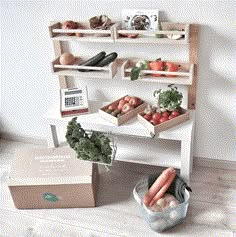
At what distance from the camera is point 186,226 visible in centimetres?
178

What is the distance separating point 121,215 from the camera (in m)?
1.88

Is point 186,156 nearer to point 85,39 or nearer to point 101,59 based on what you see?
point 101,59

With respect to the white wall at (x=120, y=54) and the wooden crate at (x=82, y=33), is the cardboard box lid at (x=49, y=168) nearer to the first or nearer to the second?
the white wall at (x=120, y=54)

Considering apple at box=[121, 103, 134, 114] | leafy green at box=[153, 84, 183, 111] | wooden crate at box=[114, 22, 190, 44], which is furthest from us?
apple at box=[121, 103, 134, 114]

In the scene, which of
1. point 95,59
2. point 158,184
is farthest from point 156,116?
point 95,59

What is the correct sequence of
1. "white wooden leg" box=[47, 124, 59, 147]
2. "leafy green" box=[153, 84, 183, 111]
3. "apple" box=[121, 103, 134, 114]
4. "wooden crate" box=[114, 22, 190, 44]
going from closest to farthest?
"wooden crate" box=[114, 22, 190, 44]
"leafy green" box=[153, 84, 183, 111]
"apple" box=[121, 103, 134, 114]
"white wooden leg" box=[47, 124, 59, 147]

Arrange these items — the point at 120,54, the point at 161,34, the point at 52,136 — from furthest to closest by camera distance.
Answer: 1. the point at 52,136
2. the point at 120,54
3. the point at 161,34

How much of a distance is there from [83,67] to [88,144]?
0.45 m

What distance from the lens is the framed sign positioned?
70.4 inches

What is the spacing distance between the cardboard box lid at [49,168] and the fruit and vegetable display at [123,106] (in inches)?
12.8

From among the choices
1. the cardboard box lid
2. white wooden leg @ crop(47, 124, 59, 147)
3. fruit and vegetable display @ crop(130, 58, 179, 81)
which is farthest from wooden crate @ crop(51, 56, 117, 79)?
the cardboard box lid

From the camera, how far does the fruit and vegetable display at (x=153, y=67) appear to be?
183 cm

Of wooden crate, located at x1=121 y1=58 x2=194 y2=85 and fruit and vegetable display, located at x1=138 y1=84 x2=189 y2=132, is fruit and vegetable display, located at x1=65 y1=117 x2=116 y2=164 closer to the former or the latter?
fruit and vegetable display, located at x1=138 y1=84 x2=189 y2=132

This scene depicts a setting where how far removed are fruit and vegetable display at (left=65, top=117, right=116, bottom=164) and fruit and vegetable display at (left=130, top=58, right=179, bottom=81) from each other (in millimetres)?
396
